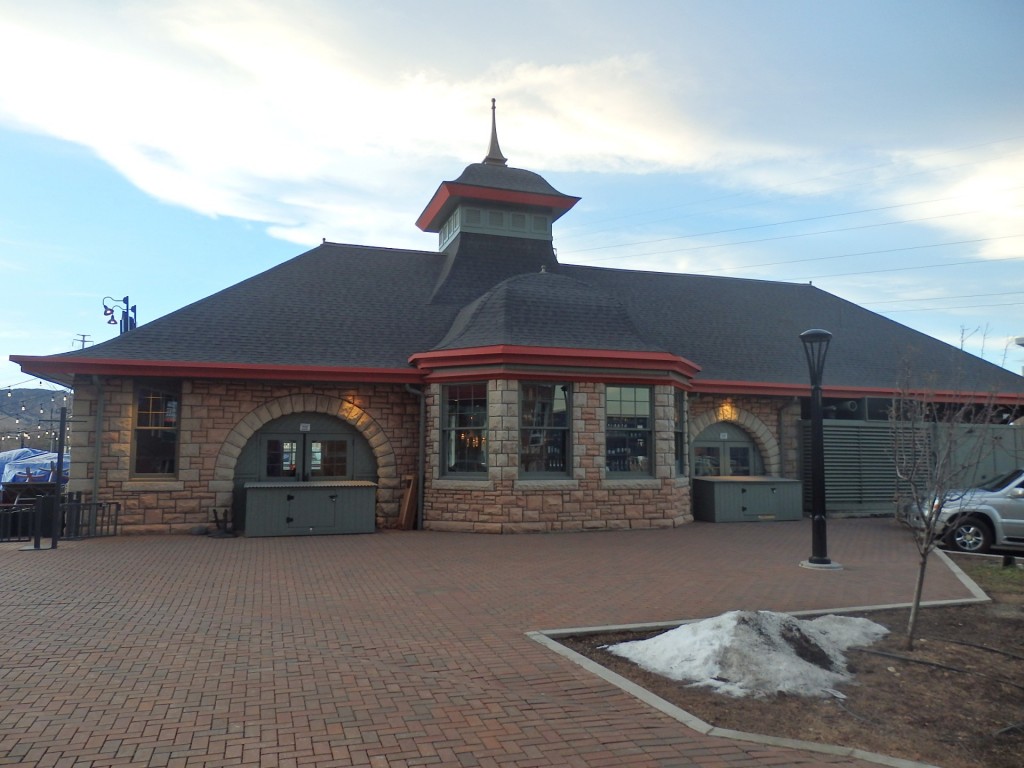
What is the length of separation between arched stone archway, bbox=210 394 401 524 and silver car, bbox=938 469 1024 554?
10.4m

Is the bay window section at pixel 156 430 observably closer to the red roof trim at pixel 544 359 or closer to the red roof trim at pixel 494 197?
the red roof trim at pixel 544 359

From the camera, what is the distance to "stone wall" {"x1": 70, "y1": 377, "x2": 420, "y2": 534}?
14.6 meters

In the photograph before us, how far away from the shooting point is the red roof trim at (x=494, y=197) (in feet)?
66.8

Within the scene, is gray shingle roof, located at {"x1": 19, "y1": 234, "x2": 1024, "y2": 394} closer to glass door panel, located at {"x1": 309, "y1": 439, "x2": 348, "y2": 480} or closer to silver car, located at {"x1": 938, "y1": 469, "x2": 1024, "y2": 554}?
glass door panel, located at {"x1": 309, "y1": 439, "x2": 348, "y2": 480}

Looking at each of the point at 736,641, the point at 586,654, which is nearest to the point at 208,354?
the point at 586,654

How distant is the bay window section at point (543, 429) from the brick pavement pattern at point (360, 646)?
2513 millimetres

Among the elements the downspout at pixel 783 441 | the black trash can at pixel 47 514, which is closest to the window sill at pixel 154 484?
the black trash can at pixel 47 514

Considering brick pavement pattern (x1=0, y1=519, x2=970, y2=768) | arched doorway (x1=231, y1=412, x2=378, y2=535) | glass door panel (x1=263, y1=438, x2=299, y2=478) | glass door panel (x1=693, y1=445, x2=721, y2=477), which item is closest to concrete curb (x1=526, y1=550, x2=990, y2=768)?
brick pavement pattern (x1=0, y1=519, x2=970, y2=768)

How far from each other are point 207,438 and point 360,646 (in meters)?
9.91

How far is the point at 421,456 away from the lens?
52.0 ft

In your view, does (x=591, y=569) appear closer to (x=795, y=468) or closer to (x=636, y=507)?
(x=636, y=507)

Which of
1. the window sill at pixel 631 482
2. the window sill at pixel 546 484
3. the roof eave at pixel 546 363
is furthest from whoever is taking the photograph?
the window sill at pixel 631 482

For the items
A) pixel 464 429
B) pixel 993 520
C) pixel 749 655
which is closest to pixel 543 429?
pixel 464 429

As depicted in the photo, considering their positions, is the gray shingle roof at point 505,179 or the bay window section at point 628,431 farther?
the gray shingle roof at point 505,179
